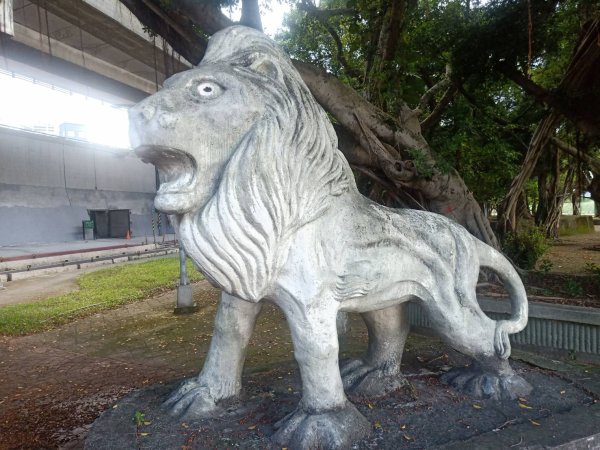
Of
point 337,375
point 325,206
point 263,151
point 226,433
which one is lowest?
point 226,433

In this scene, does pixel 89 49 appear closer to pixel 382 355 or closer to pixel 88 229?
pixel 88 229

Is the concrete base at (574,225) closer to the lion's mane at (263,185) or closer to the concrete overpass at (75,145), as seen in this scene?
the concrete overpass at (75,145)

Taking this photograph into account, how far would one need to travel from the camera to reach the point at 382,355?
2527mm

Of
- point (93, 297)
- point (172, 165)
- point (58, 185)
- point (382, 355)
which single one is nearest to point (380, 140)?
point (382, 355)

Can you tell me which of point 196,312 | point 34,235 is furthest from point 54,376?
point 34,235

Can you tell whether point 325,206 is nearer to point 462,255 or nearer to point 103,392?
point 462,255

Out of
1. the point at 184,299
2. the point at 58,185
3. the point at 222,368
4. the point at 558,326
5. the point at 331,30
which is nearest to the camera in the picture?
the point at 222,368

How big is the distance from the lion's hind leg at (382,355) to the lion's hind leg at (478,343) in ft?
0.84

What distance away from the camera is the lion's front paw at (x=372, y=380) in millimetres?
2428

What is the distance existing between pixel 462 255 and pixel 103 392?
2.98m

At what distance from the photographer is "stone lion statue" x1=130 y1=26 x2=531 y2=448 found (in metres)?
1.74

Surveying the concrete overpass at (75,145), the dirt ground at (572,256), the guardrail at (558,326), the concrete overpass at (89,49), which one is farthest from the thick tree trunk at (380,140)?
the concrete overpass at (75,145)

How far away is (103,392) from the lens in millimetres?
3680

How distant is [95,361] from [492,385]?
369 centimetres
